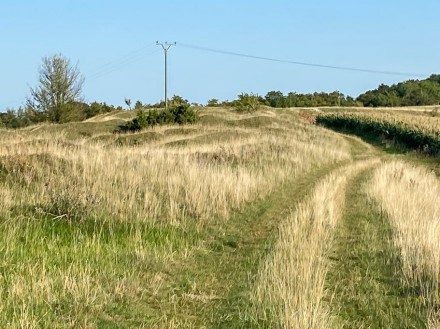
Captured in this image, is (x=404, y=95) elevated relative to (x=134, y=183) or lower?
elevated

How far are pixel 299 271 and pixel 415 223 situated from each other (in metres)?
4.05

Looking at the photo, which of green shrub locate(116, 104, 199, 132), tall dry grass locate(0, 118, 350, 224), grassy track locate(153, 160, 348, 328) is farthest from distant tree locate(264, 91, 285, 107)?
grassy track locate(153, 160, 348, 328)

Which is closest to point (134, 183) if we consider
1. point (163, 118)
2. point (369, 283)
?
point (369, 283)

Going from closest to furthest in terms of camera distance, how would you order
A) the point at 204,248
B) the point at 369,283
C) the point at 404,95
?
the point at 369,283
the point at 204,248
the point at 404,95

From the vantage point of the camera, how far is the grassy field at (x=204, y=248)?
6066 mm

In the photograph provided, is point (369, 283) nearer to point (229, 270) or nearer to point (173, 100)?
point (229, 270)

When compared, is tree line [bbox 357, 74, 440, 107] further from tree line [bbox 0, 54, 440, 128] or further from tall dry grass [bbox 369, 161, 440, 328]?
tall dry grass [bbox 369, 161, 440, 328]

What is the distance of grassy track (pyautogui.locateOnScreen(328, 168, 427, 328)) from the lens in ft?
20.2

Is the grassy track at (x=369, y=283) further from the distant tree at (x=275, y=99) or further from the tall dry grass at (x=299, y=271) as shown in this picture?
the distant tree at (x=275, y=99)

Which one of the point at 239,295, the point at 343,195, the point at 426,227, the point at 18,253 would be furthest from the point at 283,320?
the point at 343,195

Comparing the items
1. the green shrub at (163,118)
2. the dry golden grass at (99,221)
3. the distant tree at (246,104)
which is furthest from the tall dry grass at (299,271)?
the distant tree at (246,104)

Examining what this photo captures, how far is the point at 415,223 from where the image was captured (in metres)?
10.4

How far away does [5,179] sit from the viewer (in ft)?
45.1

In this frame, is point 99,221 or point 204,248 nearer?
point 204,248
